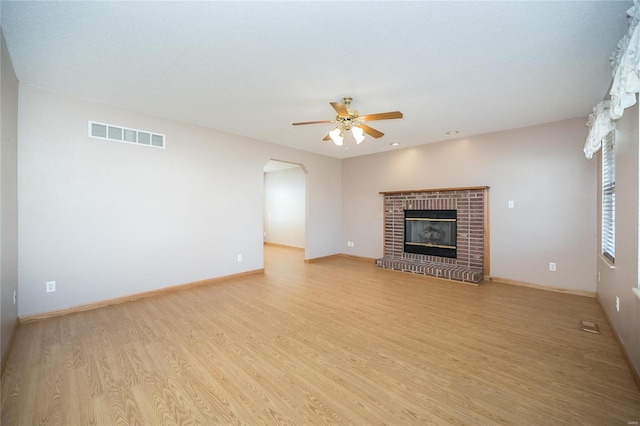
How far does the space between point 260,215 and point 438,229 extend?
347 centimetres

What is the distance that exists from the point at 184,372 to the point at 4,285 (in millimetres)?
1675

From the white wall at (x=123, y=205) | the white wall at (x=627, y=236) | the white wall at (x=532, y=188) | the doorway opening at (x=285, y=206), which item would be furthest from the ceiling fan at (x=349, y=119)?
the doorway opening at (x=285, y=206)

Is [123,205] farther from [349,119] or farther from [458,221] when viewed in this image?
[458,221]

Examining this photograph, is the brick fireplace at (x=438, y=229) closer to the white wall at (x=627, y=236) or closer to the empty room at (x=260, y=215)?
the empty room at (x=260, y=215)

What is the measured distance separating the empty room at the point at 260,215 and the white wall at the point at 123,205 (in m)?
0.02

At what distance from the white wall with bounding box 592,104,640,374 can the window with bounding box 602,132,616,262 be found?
0.42 meters

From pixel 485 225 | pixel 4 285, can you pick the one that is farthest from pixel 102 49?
pixel 485 225

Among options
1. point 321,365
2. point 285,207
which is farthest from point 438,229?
point 285,207

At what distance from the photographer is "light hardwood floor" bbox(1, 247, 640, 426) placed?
164 centimetres

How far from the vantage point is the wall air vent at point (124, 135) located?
3297 millimetres

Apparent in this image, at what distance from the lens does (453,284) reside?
171 inches

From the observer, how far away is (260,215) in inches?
199

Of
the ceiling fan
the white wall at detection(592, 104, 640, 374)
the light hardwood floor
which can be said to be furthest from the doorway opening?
the white wall at detection(592, 104, 640, 374)

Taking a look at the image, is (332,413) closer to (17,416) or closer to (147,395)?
(147,395)
